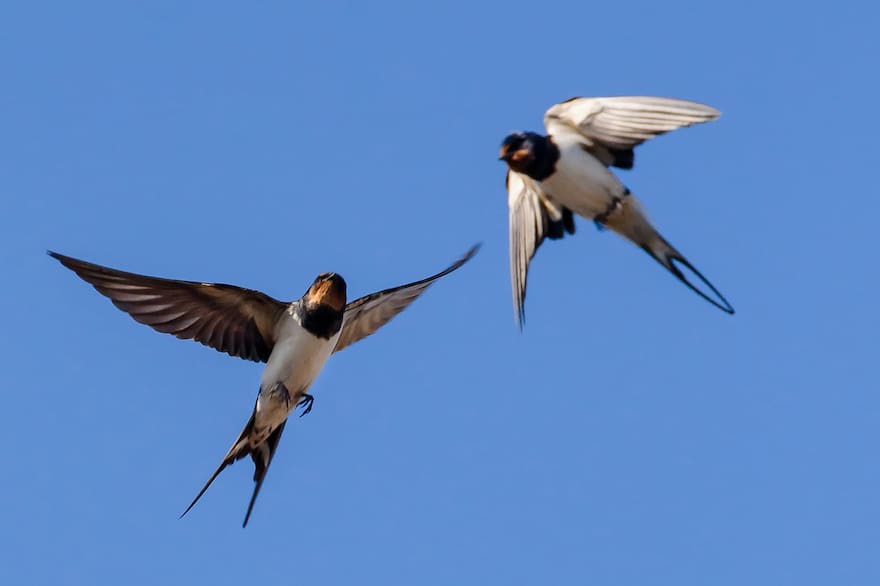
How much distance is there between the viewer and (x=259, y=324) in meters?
6.77

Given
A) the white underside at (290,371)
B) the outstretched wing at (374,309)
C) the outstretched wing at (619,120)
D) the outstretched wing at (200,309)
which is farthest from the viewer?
the outstretched wing at (374,309)

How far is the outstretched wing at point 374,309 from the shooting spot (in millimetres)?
6883

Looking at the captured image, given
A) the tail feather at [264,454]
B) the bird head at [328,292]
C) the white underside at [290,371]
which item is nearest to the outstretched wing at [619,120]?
the bird head at [328,292]

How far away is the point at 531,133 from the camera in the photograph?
240 inches

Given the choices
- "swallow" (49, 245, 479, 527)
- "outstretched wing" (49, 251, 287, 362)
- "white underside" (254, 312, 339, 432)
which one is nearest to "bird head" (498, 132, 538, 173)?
"swallow" (49, 245, 479, 527)

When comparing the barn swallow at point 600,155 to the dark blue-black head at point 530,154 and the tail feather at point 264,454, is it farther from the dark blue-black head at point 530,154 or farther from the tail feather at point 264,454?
the tail feather at point 264,454

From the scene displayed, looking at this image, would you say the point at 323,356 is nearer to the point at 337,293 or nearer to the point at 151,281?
the point at 337,293

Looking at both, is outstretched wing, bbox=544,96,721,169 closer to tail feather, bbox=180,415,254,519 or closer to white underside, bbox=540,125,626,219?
white underside, bbox=540,125,626,219

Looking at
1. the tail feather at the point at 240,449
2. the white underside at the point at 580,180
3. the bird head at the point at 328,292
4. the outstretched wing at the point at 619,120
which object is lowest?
the tail feather at the point at 240,449

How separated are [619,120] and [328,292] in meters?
1.35

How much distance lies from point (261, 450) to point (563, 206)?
1559mm

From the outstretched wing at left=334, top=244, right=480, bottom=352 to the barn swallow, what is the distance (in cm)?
80

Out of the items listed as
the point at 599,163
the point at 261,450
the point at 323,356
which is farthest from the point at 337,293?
the point at 599,163

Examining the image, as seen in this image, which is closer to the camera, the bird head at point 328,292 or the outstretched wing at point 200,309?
the outstretched wing at point 200,309
